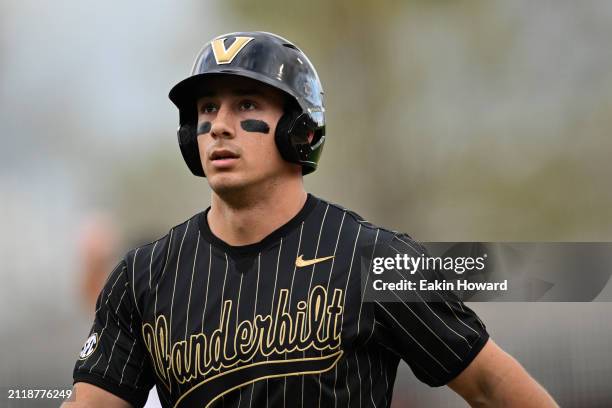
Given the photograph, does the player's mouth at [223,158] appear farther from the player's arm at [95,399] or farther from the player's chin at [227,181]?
the player's arm at [95,399]

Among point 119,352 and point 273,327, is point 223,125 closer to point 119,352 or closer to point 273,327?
point 273,327

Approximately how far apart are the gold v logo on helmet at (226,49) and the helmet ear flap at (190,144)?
249 mm

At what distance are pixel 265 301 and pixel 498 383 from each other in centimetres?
68

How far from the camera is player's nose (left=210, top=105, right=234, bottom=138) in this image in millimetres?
2445

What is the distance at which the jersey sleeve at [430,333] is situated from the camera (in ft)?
7.98

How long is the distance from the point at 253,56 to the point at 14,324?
2894 mm

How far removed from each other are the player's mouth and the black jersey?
0.85ft

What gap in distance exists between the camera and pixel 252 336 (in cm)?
244

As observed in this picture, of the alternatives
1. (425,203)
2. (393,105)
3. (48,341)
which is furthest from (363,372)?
(393,105)
